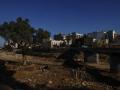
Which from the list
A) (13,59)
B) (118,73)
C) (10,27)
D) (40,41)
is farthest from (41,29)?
(118,73)

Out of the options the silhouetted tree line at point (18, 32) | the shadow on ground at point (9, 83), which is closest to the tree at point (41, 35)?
the silhouetted tree line at point (18, 32)

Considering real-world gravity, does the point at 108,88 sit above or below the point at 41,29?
below

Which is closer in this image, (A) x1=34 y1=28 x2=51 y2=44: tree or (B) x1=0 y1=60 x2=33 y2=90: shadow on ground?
(B) x1=0 y1=60 x2=33 y2=90: shadow on ground

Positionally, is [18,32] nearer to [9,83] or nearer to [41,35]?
[41,35]

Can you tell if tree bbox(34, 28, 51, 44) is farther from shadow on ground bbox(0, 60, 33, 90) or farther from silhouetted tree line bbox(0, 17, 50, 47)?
shadow on ground bbox(0, 60, 33, 90)

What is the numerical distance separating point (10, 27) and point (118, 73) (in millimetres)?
75483

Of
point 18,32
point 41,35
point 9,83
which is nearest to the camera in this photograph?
point 9,83

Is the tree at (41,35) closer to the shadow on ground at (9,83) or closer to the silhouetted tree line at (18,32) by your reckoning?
the silhouetted tree line at (18,32)

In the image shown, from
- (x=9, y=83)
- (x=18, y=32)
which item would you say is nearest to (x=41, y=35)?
(x=18, y=32)

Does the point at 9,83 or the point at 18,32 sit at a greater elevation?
the point at 18,32

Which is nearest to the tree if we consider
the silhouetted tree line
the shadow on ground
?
the silhouetted tree line

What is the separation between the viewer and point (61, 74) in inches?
2016

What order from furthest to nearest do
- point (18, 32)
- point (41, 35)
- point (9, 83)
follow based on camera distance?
point (41, 35), point (18, 32), point (9, 83)

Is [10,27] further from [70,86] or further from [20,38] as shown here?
[70,86]
